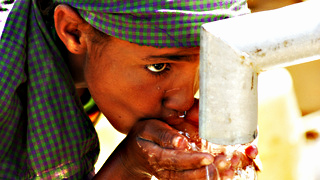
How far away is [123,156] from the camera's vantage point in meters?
1.51

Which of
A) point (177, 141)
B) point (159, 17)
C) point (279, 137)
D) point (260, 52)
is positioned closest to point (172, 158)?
point (177, 141)

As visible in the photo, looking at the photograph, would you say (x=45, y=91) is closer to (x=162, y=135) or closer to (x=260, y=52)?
(x=162, y=135)

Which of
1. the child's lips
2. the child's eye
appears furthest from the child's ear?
the child's lips

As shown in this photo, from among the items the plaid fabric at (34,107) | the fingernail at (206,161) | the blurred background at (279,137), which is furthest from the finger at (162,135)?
the blurred background at (279,137)

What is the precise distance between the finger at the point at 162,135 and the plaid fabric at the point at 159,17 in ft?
0.71

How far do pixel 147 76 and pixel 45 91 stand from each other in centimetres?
32

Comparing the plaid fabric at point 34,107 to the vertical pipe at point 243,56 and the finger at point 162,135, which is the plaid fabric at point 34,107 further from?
the vertical pipe at point 243,56

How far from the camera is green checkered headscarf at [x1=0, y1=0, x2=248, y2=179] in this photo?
127 centimetres

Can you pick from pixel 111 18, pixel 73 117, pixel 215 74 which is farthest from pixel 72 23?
pixel 215 74

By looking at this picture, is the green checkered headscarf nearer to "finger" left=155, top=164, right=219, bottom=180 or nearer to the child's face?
the child's face

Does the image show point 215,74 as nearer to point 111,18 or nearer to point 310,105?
point 111,18

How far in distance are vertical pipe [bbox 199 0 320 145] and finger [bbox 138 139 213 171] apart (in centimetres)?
23

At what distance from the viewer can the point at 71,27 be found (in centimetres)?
143

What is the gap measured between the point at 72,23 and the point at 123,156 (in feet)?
1.41
